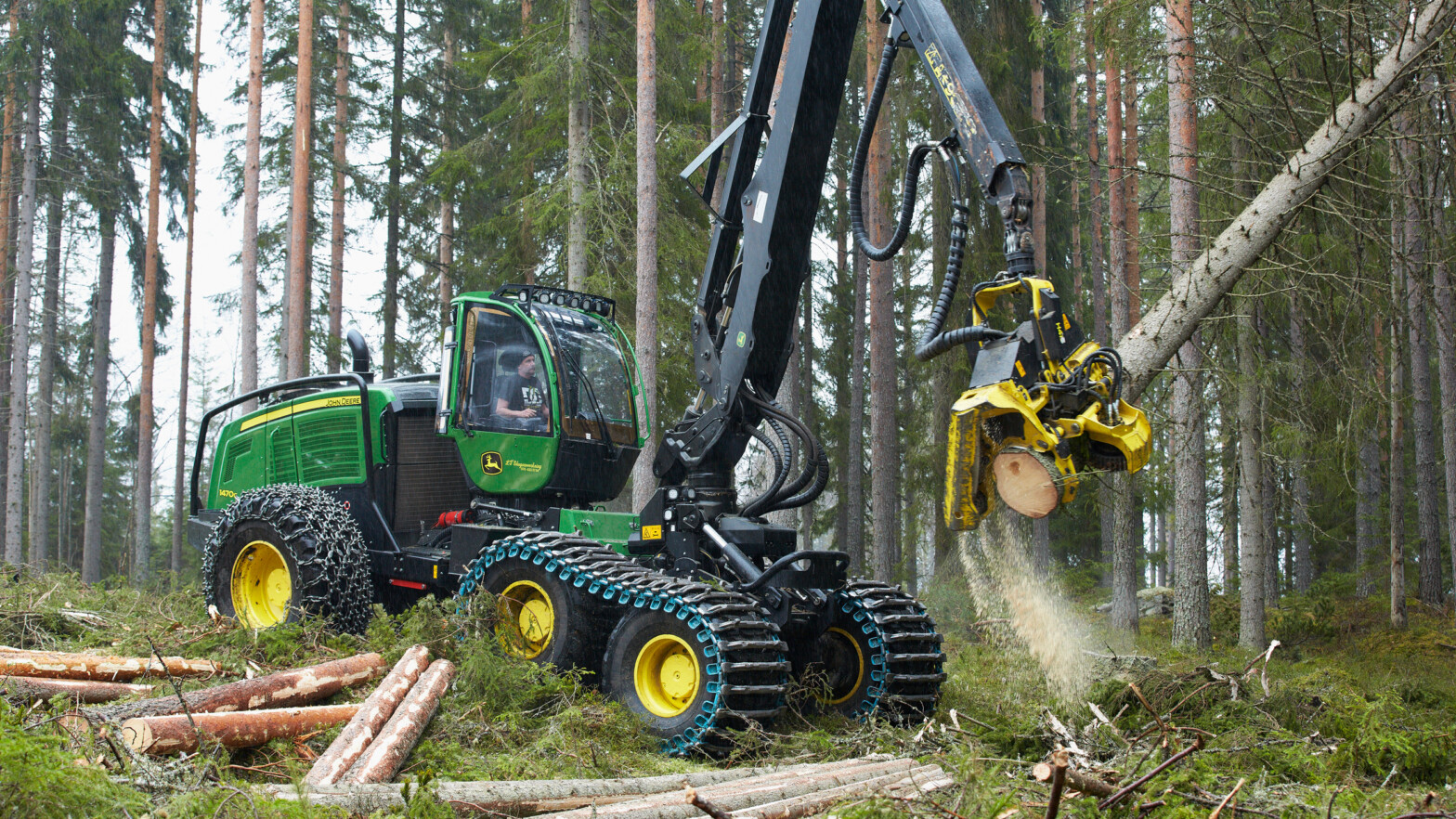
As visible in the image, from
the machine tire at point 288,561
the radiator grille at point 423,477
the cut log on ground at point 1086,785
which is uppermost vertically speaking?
the radiator grille at point 423,477

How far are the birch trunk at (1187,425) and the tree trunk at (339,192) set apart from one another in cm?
1447

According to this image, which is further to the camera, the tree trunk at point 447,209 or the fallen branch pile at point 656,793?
the tree trunk at point 447,209

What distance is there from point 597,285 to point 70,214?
18.0m

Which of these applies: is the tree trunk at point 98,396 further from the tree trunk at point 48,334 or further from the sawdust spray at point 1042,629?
the sawdust spray at point 1042,629

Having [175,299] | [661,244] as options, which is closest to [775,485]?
[661,244]

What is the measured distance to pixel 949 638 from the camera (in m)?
12.8

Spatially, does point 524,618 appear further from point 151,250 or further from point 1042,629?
point 151,250

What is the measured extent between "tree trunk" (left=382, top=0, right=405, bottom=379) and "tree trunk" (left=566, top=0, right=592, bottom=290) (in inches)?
338

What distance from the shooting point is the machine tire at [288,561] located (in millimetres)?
7188

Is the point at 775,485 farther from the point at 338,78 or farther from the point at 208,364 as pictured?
the point at 208,364

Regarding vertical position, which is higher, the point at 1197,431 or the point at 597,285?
the point at 597,285

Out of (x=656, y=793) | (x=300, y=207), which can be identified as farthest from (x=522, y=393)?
(x=300, y=207)

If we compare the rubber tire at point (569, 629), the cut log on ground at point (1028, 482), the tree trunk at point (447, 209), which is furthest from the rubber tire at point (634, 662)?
the tree trunk at point (447, 209)

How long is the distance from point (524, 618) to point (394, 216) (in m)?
16.8
